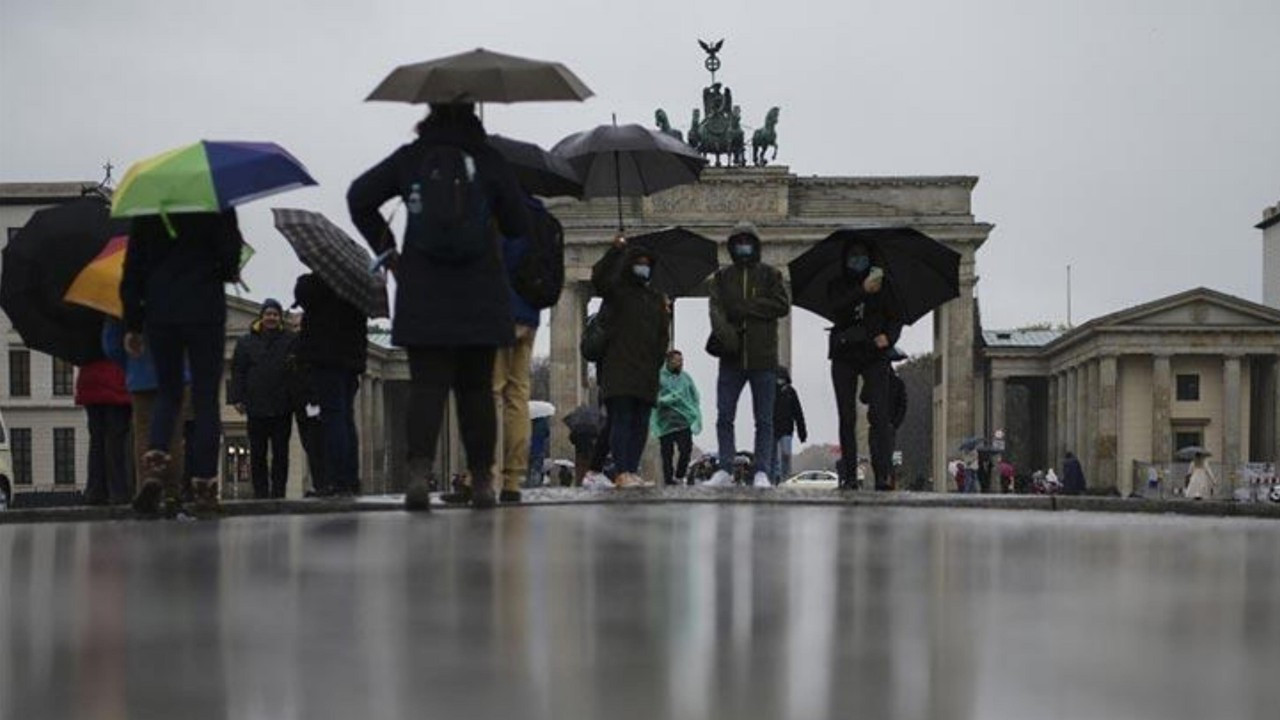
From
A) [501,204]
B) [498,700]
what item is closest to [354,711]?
[498,700]

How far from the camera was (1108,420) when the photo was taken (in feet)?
270

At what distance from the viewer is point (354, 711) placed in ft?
11.6

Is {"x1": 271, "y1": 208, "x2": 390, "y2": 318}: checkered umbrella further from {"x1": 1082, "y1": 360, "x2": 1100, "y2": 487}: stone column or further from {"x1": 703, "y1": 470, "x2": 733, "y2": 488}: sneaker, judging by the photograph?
{"x1": 1082, "y1": 360, "x2": 1100, "y2": 487}: stone column

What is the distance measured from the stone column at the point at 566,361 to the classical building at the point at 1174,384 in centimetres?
2021

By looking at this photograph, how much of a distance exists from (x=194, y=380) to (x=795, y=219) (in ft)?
238

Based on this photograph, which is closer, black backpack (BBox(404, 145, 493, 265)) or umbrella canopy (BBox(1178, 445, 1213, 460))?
black backpack (BBox(404, 145, 493, 265))

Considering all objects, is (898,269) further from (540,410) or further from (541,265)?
(540,410)

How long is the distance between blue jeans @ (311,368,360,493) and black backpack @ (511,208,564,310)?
268 centimetres

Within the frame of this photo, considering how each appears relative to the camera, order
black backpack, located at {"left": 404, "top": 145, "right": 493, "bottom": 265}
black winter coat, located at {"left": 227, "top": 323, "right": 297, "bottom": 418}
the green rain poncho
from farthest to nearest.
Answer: the green rain poncho < black winter coat, located at {"left": 227, "top": 323, "right": 297, "bottom": 418} < black backpack, located at {"left": 404, "top": 145, "right": 493, "bottom": 265}

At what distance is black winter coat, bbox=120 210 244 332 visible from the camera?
9812 millimetres

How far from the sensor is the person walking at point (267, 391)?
52.1ft

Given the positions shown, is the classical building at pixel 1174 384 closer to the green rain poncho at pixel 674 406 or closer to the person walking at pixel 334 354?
the green rain poncho at pixel 674 406

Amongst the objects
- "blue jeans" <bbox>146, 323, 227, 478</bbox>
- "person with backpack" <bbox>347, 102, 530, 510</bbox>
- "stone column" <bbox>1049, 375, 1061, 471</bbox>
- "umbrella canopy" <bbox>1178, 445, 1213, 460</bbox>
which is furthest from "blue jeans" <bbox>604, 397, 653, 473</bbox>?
"stone column" <bbox>1049, 375, 1061, 471</bbox>

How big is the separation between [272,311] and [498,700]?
1332cm
